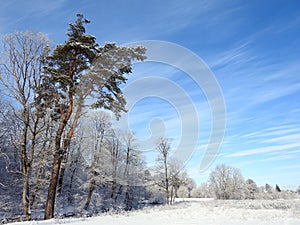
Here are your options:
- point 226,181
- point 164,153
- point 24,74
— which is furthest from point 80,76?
point 226,181

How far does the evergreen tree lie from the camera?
11453 millimetres

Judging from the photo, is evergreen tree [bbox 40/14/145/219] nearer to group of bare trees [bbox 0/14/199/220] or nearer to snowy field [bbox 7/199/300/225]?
group of bare trees [bbox 0/14/199/220]

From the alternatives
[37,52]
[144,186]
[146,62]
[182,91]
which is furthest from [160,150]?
[37,52]

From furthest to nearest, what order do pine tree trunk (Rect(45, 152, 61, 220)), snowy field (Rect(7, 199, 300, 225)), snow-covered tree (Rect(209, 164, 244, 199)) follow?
snow-covered tree (Rect(209, 164, 244, 199))
pine tree trunk (Rect(45, 152, 61, 220))
snowy field (Rect(7, 199, 300, 225))

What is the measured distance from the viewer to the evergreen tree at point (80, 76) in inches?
451

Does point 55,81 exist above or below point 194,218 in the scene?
above

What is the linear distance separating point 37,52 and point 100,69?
3.76 meters

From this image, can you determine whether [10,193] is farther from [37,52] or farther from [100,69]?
[100,69]

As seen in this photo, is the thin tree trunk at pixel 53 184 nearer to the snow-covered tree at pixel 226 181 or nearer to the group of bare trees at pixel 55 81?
the group of bare trees at pixel 55 81

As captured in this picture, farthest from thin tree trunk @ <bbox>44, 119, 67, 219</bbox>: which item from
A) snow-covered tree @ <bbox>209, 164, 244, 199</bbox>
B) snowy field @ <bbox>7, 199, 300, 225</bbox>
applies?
snow-covered tree @ <bbox>209, 164, 244, 199</bbox>

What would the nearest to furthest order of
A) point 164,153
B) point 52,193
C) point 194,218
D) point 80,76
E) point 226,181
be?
point 194,218, point 52,193, point 80,76, point 164,153, point 226,181

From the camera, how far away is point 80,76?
12.0 m

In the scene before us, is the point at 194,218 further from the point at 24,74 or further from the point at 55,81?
the point at 24,74

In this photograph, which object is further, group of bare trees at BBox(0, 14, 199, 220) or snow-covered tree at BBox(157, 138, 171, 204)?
snow-covered tree at BBox(157, 138, 171, 204)
